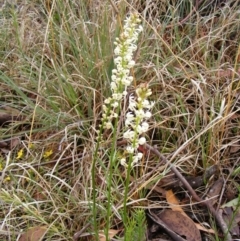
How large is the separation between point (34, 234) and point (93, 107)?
707 mm

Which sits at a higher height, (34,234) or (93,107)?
(93,107)

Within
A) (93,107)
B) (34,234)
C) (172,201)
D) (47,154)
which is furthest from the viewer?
(93,107)

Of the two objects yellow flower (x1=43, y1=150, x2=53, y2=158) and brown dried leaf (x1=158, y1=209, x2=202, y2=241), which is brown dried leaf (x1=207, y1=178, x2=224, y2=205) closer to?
brown dried leaf (x1=158, y1=209, x2=202, y2=241)

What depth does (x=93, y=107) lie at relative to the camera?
2.41 m

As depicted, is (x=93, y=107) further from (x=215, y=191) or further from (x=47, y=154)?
(x=215, y=191)

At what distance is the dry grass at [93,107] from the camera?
204 cm

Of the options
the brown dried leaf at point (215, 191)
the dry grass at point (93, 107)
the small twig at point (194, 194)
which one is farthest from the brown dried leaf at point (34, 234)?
the brown dried leaf at point (215, 191)

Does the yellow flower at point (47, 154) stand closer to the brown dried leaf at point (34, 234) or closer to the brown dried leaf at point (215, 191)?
the brown dried leaf at point (34, 234)

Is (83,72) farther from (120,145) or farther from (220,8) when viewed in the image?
(220,8)

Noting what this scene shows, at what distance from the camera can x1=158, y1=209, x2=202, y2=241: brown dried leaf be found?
6.36 feet

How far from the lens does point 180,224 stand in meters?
1.98

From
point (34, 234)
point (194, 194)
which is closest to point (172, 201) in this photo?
point (194, 194)

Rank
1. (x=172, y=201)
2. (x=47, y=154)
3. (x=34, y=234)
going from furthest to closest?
(x=47, y=154)
(x=172, y=201)
(x=34, y=234)

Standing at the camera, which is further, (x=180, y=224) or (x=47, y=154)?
(x=47, y=154)
